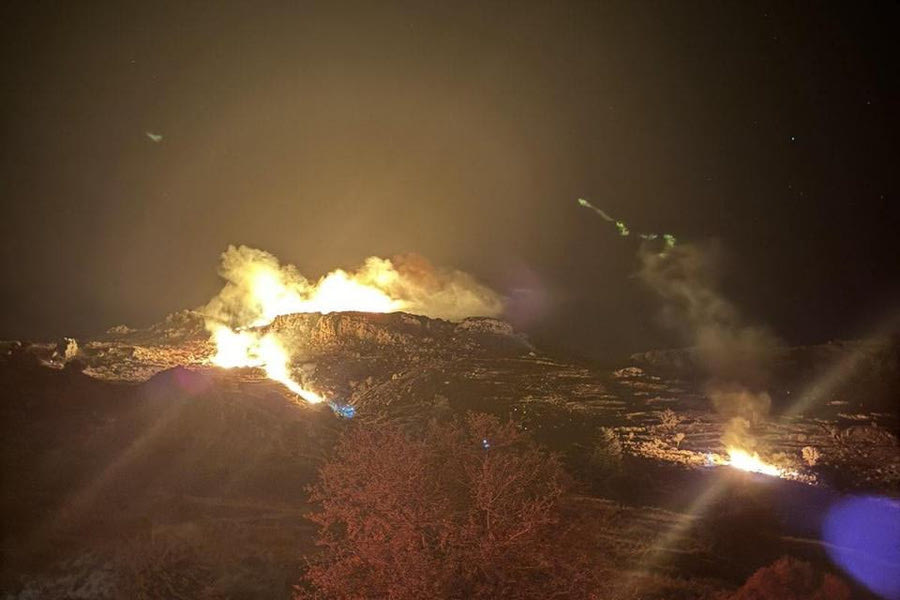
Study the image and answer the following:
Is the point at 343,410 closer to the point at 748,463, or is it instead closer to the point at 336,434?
the point at 336,434

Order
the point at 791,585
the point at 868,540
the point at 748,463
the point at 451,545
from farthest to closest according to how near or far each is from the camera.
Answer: the point at 748,463, the point at 868,540, the point at 791,585, the point at 451,545

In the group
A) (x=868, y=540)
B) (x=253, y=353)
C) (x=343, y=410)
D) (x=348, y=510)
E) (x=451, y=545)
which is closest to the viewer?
(x=451, y=545)

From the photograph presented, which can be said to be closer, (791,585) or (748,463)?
(791,585)

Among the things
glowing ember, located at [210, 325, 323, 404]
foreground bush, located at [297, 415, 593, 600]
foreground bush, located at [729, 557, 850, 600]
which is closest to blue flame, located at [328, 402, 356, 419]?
glowing ember, located at [210, 325, 323, 404]

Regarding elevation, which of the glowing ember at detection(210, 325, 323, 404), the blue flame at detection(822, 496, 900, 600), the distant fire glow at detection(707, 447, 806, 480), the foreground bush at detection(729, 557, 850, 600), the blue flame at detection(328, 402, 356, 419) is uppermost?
the glowing ember at detection(210, 325, 323, 404)

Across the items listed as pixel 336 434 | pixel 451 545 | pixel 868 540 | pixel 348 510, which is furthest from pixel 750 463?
pixel 348 510

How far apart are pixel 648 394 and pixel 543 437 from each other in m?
13.6

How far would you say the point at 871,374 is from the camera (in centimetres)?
4953

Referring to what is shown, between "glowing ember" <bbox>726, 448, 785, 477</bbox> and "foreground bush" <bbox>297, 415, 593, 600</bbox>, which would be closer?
"foreground bush" <bbox>297, 415, 593, 600</bbox>

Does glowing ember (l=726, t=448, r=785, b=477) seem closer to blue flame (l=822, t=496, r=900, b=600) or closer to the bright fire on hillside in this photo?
the bright fire on hillside

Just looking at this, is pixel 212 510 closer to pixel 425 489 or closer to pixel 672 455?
pixel 425 489

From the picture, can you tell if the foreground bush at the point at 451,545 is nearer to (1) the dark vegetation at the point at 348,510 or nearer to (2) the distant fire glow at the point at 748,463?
(1) the dark vegetation at the point at 348,510

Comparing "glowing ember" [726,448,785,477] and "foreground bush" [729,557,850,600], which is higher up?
"glowing ember" [726,448,785,477]

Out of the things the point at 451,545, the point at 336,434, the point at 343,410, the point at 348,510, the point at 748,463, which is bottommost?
the point at 451,545
